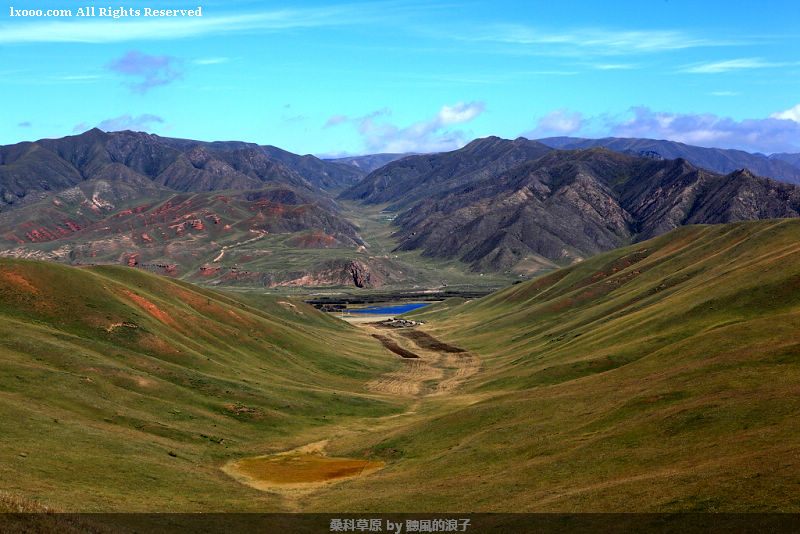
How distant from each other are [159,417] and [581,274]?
415ft

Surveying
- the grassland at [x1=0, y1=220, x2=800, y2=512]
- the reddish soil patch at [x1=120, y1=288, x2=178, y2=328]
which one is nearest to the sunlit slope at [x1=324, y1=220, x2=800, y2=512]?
the grassland at [x1=0, y1=220, x2=800, y2=512]

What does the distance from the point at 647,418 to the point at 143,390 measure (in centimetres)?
5066

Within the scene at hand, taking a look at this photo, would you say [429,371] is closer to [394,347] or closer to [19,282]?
[394,347]

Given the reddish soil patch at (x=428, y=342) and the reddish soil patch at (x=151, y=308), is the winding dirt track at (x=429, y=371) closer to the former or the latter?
the reddish soil patch at (x=428, y=342)

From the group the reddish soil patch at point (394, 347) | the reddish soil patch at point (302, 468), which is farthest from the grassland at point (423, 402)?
the reddish soil patch at point (394, 347)

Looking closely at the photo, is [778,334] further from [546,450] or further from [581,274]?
[581,274]

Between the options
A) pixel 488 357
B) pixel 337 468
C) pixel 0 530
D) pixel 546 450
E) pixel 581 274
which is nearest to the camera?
pixel 0 530

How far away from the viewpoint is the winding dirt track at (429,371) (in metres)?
102

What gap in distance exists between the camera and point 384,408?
283ft

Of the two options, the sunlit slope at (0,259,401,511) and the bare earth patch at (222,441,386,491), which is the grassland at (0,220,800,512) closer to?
the sunlit slope at (0,259,401,511)

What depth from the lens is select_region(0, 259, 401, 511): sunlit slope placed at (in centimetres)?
4262

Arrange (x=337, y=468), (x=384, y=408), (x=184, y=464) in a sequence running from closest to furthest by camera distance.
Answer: (x=184, y=464) → (x=337, y=468) → (x=384, y=408)


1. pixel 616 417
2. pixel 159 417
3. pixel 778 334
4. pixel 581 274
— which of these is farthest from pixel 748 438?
pixel 581 274

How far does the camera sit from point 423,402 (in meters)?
91.5
